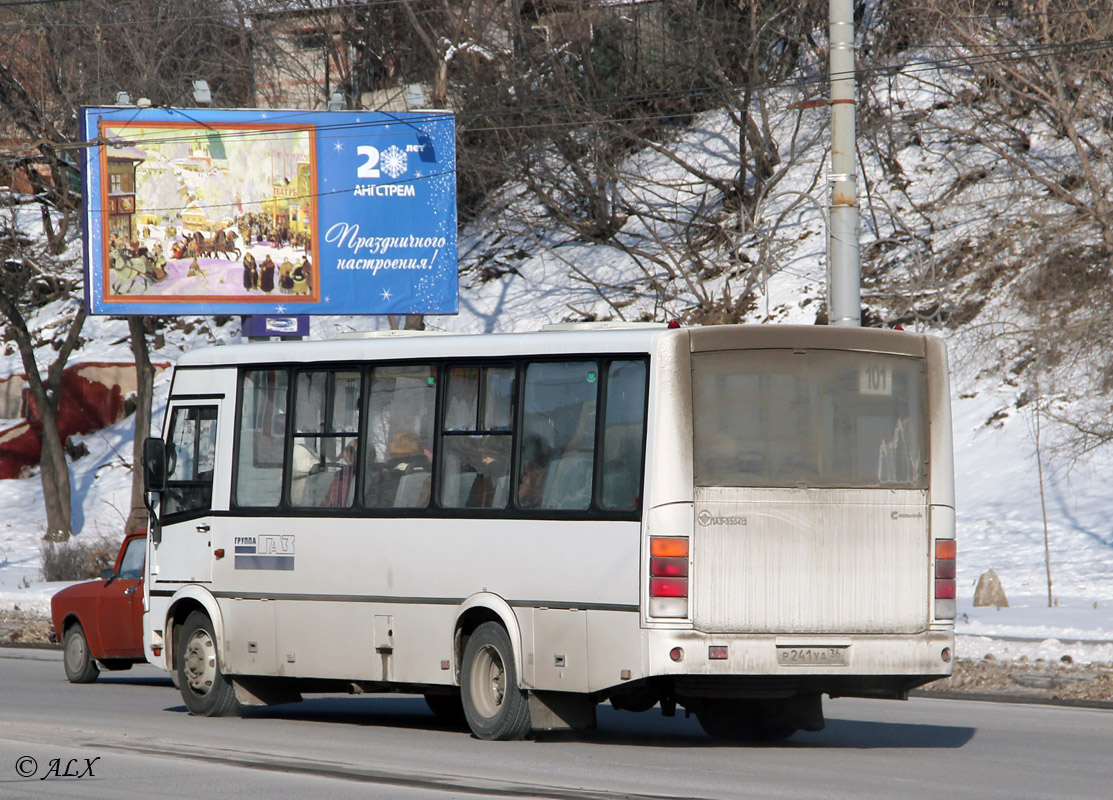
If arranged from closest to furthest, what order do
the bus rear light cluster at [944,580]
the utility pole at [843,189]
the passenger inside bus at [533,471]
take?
the bus rear light cluster at [944,580], the passenger inside bus at [533,471], the utility pole at [843,189]

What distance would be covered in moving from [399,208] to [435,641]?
18.6 metres

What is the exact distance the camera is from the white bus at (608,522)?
980cm

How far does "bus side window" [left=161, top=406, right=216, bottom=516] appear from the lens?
41.4ft

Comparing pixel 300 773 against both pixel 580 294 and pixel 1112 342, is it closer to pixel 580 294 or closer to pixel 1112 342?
pixel 1112 342

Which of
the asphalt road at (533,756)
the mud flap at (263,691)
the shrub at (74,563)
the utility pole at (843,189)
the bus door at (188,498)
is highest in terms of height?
the utility pole at (843,189)

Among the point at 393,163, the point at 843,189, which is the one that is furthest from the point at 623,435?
the point at 393,163

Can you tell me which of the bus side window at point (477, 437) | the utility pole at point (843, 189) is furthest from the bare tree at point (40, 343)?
the bus side window at point (477, 437)

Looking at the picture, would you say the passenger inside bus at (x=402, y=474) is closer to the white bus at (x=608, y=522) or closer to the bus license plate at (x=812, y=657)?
the white bus at (x=608, y=522)

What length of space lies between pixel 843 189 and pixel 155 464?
6.81 metres

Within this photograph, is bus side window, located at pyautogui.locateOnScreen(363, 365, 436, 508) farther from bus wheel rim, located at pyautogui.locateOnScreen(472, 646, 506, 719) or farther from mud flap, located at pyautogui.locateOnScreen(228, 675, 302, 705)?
mud flap, located at pyautogui.locateOnScreen(228, 675, 302, 705)

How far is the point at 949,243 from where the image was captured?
33.1m

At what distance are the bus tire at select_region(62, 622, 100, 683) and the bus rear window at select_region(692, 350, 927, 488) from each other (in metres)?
8.52

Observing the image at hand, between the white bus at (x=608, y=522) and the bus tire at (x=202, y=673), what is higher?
the white bus at (x=608, y=522)

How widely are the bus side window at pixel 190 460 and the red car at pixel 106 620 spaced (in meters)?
2.77
